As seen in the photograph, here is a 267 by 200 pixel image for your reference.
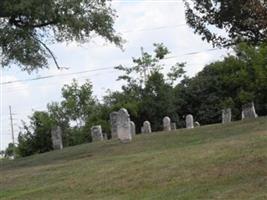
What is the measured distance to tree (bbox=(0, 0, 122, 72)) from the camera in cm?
2336

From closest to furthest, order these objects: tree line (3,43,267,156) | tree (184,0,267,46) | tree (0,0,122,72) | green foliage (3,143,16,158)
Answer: tree (184,0,267,46) → tree (0,0,122,72) → tree line (3,43,267,156) → green foliage (3,143,16,158)

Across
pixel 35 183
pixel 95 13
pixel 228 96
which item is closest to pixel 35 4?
pixel 95 13

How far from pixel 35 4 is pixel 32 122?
31730 mm

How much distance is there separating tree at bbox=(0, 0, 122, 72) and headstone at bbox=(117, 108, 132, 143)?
324 cm

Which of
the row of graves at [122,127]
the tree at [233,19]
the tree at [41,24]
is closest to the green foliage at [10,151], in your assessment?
the row of graves at [122,127]

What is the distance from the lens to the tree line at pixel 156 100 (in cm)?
5131

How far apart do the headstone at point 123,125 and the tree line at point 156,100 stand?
974 inches

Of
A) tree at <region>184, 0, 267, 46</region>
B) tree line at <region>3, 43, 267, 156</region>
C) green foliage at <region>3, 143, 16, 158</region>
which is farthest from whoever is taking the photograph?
green foliage at <region>3, 143, 16, 158</region>

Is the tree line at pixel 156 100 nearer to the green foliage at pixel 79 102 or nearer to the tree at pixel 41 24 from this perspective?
the green foliage at pixel 79 102

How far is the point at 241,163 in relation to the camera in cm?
1346

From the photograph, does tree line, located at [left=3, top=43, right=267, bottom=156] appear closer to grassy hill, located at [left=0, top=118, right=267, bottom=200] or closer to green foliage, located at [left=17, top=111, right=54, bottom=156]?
green foliage, located at [left=17, top=111, right=54, bottom=156]

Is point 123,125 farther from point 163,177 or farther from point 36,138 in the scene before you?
point 36,138

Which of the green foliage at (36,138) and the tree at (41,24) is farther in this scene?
the green foliage at (36,138)

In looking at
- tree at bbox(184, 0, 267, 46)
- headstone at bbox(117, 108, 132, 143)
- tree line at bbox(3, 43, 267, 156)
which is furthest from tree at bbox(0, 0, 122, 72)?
tree line at bbox(3, 43, 267, 156)
